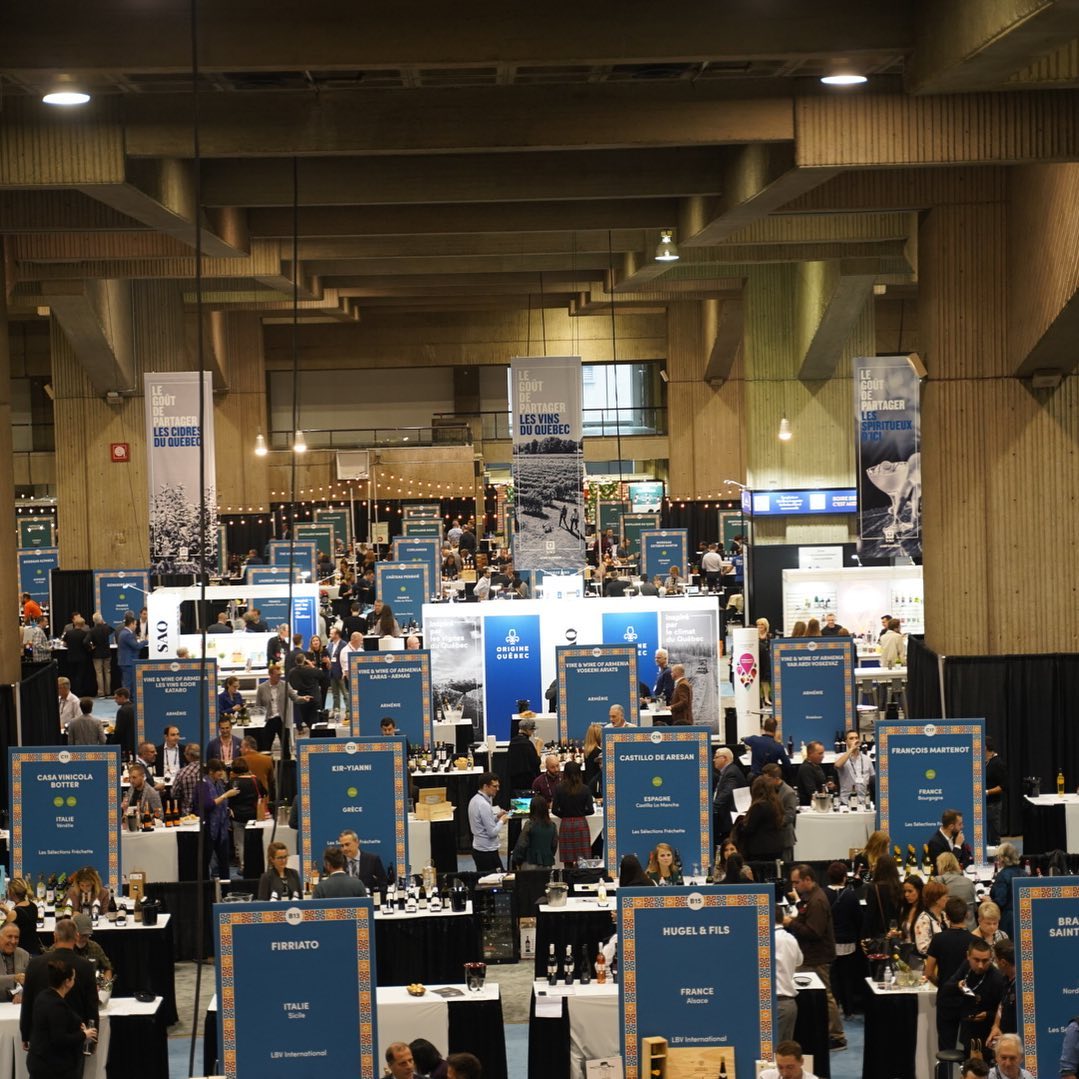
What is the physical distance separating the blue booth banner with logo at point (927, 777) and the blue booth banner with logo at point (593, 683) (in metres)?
4.11

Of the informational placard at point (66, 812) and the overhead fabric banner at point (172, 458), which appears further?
the overhead fabric banner at point (172, 458)

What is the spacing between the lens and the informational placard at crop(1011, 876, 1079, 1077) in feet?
27.0

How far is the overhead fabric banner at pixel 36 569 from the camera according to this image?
29.1 m

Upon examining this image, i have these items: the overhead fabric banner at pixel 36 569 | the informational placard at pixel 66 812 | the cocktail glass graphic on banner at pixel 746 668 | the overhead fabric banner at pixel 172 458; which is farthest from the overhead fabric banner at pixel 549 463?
the overhead fabric banner at pixel 36 569

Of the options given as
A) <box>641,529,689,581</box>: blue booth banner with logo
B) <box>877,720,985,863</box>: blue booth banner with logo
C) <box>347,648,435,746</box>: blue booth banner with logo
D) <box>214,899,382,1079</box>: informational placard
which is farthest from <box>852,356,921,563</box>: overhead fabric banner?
<box>641,529,689,581</box>: blue booth banner with logo

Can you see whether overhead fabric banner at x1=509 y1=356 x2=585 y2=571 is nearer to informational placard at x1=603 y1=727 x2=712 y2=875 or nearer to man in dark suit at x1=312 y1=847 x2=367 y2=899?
informational placard at x1=603 y1=727 x2=712 y2=875

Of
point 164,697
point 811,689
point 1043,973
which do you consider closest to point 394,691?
point 164,697

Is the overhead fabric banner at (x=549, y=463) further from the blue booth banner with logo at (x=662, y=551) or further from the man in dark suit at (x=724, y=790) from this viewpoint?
the blue booth banner with logo at (x=662, y=551)

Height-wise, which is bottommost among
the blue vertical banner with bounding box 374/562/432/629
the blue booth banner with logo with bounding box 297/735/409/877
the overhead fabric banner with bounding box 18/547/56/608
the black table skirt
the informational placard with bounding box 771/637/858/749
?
the black table skirt

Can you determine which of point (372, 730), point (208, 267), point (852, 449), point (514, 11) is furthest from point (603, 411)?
point (514, 11)

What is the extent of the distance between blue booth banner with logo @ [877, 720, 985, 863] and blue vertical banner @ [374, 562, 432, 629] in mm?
13963

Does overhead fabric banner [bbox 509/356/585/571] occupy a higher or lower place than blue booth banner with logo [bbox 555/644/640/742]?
higher

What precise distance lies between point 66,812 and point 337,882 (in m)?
2.37

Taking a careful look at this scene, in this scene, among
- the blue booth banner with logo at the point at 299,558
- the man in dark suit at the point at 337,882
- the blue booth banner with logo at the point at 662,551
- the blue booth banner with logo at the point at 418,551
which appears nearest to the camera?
the man in dark suit at the point at 337,882
